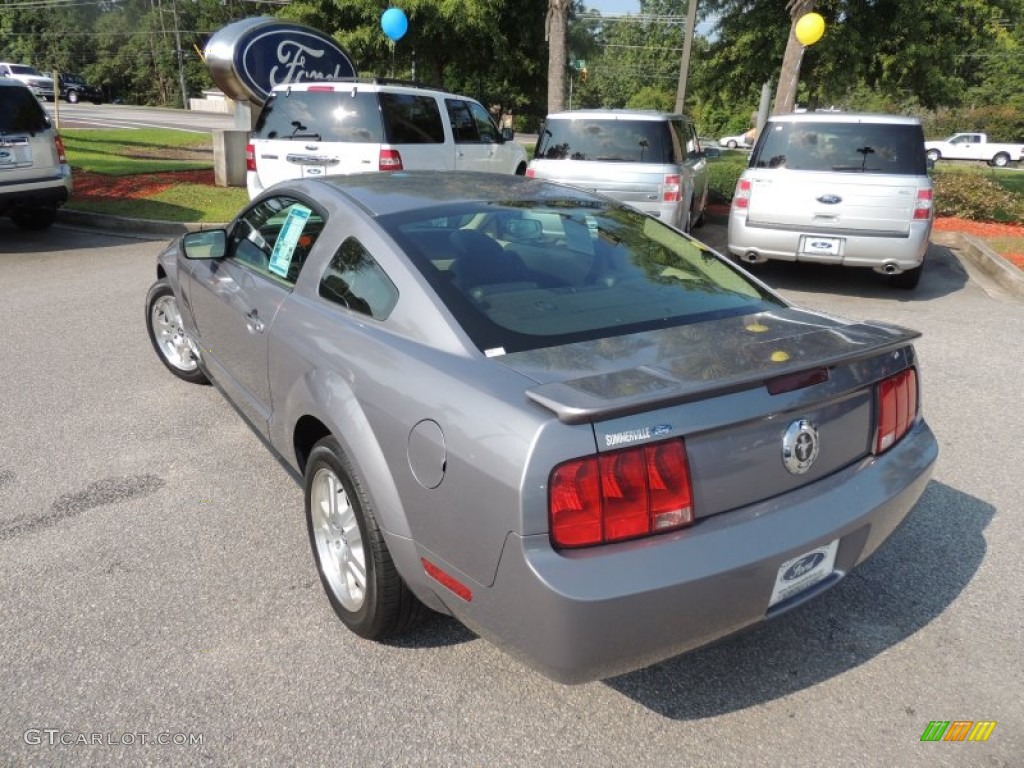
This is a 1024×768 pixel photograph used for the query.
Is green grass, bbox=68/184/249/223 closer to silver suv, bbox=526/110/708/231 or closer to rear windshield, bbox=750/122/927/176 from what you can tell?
silver suv, bbox=526/110/708/231

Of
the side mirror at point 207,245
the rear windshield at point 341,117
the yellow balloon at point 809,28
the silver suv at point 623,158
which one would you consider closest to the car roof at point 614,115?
the silver suv at point 623,158

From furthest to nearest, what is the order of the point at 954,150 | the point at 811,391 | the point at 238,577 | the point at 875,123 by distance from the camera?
1. the point at 954,150
2. the point at 875,123
3. the point at 238,577
4. the point at 811,391

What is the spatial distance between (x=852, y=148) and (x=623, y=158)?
245 cm

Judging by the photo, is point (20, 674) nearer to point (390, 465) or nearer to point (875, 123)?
point (390, 465)

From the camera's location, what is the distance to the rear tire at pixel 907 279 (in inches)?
320

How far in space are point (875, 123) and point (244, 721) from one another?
25.9 feet

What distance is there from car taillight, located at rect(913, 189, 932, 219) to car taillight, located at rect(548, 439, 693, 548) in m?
6.62

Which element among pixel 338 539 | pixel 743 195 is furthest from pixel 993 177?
pixel 338 539

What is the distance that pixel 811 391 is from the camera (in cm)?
224

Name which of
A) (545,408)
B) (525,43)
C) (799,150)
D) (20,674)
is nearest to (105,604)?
(20,674)

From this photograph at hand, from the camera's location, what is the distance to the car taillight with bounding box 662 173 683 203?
8.79 meters

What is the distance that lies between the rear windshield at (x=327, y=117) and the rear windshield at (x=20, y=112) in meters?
2.92

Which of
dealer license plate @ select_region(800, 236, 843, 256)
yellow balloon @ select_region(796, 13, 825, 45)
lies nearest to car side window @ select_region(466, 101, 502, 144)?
dealer license plate @ select_region(800, 236, 843, 256)

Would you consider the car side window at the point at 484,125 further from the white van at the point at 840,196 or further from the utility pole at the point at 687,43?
the utility pole at the point at 687,43
